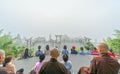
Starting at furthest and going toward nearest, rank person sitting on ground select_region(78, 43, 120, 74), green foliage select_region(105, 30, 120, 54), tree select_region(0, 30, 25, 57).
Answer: green foliage select_region(105, 30, 120, 54), tree select_region(0, 30, 25, 57), person sitting on ground select_region(78, 43, 120, 74)

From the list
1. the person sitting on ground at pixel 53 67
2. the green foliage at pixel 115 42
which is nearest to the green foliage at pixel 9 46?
the green foliage at pixel 115 42

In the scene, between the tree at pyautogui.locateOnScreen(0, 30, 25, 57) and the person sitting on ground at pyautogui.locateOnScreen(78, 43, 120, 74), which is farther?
the tree at pyautogui.locateOnScreen(0, 30, 25, 57)

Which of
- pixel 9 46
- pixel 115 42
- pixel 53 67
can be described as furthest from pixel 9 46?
pixel 53 67

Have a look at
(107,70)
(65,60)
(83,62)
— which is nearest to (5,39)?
(83,62)

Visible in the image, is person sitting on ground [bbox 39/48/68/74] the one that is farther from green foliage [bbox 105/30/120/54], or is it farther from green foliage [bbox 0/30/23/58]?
green foliage [bbox 105/30/120/54]

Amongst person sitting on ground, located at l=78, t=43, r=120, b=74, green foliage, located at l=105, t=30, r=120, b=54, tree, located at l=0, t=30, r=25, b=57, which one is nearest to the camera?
person sitting on ground, located at l=78, t=43, r=120, b=74

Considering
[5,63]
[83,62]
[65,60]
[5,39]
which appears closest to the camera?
[5,63]

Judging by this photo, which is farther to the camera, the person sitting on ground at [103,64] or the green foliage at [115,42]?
the green foliage at [115,42]

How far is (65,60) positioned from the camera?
6887 mm

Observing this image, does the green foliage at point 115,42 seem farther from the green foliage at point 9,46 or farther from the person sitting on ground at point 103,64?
the person sitting on ground at point 103,64

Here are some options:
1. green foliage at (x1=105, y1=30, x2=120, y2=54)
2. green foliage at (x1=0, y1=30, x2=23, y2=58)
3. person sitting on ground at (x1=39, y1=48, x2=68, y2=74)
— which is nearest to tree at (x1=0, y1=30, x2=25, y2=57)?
green foliage at (x1=0, y1=30, x2=23, y2=58)

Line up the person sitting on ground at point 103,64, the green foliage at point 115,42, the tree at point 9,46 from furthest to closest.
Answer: the green foliage at point 115,42, the tree at point 9,46, the person sitting on ground at point 103,64

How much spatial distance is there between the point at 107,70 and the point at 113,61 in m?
0.19

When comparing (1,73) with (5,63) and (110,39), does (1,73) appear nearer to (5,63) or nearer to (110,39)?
(5,63)
